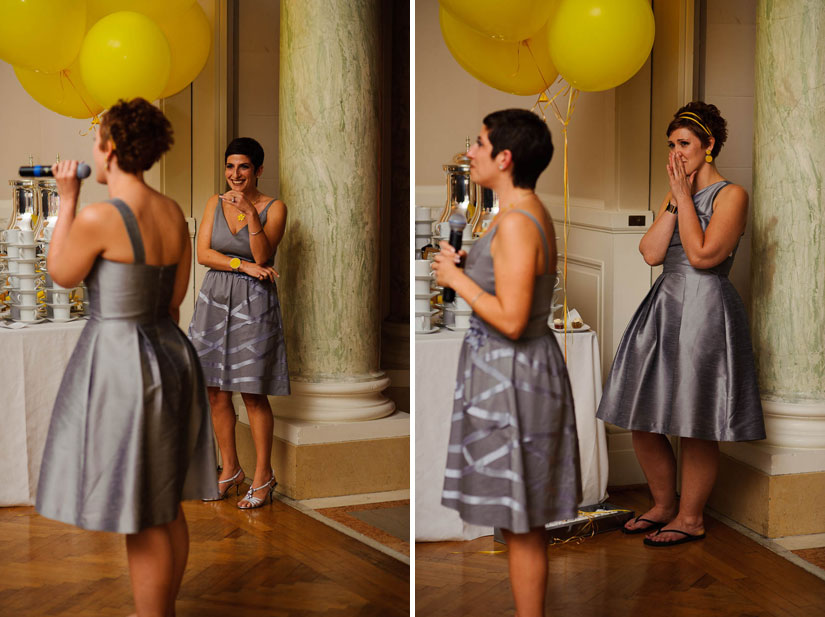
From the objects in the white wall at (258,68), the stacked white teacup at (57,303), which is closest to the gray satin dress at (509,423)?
the stacked white teacup at (57,303)

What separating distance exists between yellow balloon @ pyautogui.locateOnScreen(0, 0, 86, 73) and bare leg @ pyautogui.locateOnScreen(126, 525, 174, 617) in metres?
1.91

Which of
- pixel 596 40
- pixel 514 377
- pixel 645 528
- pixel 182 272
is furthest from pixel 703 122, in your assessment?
pixel 182 272

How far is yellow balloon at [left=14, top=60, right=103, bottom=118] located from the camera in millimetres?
4023

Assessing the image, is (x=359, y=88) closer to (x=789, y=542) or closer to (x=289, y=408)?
(x=289, y=408)

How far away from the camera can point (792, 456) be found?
4.07m

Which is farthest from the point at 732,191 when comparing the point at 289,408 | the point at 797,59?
the point at 289,408

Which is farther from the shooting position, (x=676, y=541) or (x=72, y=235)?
(x=676, y=541)

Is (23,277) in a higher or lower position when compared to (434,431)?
higher

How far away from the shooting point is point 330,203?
14.9 feet

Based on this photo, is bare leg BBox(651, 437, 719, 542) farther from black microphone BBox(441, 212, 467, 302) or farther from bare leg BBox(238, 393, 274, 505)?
black microphone BBox(441, 212, 467, 302)

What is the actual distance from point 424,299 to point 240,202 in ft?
2.84

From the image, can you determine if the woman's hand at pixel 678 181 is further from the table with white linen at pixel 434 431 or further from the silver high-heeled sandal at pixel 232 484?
the silver high-heeled sandal at pixel 232 484

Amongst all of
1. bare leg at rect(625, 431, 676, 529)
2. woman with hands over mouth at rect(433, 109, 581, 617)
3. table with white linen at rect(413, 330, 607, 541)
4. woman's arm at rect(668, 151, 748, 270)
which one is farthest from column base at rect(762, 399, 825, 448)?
woman with hands over mouth at rect(433, 109, 581, 617)

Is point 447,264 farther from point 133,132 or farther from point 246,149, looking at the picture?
point 246,149
